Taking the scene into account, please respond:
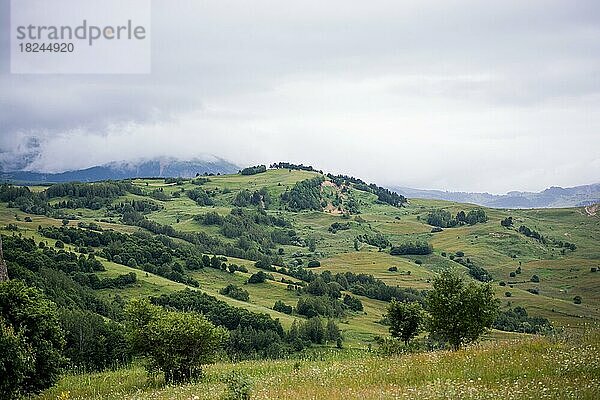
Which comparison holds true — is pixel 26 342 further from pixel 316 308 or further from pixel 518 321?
pixel 518 321

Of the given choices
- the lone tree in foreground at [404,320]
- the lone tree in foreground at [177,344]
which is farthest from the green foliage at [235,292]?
the lone tree in foreground at [177,344]

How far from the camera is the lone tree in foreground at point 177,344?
2902 centimetres

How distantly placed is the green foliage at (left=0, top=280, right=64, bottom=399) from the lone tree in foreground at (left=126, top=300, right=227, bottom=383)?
4655 mm

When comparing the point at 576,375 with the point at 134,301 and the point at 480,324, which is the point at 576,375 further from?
the point at 134,301

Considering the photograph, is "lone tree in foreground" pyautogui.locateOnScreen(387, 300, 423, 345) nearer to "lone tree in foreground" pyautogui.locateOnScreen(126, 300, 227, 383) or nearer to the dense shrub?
"lone tree in foreground" pyautogui.locateOnScreen(126, 300, 227, 383)

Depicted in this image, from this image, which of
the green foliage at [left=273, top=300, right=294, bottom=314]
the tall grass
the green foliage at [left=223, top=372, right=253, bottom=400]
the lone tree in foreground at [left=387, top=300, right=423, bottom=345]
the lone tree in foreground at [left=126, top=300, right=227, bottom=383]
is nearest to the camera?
the tall grass

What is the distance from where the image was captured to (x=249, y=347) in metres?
117

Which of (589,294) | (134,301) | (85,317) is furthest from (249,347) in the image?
A: (589,294)

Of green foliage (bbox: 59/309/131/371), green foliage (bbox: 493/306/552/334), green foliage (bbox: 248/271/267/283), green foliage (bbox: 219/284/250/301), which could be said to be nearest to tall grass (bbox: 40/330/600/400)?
green foliage (bbox: 59/309/131/371)

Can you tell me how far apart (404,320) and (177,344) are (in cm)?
2708

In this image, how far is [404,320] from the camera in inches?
1973

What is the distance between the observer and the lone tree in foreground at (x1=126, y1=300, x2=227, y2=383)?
29016 millimetres

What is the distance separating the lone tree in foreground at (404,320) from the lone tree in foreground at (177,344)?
2380 cm

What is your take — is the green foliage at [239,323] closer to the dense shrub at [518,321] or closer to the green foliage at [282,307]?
the green foliage at [282,307]
